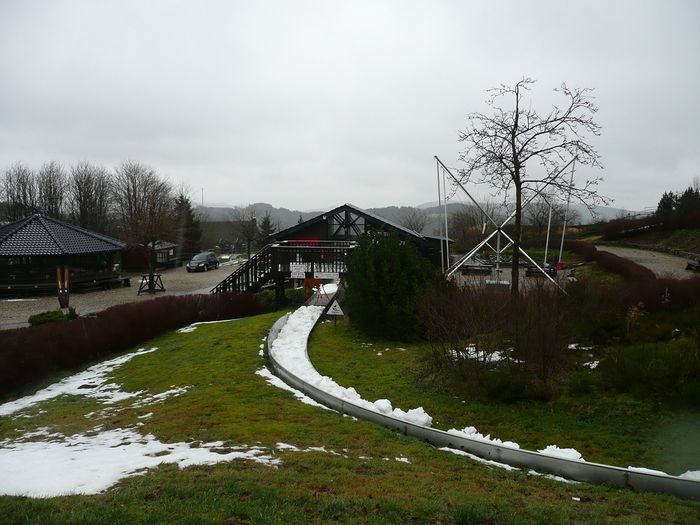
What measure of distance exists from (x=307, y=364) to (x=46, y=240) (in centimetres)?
2671

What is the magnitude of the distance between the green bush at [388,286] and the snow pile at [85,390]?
6279 millimetres

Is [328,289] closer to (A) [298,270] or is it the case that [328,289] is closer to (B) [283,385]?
(A) [298,270]

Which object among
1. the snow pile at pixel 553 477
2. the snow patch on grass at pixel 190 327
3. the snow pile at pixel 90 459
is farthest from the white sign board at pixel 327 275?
the snow pile at pixel 553 477

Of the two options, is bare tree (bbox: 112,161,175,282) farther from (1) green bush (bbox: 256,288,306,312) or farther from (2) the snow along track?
(2) the snow along track

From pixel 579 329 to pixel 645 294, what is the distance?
233 centimetres

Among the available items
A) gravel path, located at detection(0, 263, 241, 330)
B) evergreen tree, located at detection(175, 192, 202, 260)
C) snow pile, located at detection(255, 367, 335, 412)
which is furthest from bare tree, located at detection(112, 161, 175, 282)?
snow pile, located at detection(255, 367, 335, 412)

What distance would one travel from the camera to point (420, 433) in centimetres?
736

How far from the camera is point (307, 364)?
37.4 ft

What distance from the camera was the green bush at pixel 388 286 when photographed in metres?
13.8

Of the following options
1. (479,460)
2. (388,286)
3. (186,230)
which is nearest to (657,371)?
(479,460)

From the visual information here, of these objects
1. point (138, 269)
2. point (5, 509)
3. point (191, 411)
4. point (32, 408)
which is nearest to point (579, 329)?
point (191, 411)

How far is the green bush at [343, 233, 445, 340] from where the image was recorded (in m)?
13.8

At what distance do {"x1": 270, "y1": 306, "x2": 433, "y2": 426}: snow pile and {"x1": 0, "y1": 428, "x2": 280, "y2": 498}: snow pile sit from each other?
96.4 inches

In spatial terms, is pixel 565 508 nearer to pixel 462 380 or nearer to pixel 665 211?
pixel 462 380
